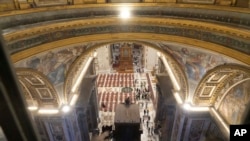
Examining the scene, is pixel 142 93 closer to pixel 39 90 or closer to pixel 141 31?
pixel 39 90

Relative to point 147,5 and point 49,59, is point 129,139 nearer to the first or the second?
point 49,59

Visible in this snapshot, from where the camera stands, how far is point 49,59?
7586mm

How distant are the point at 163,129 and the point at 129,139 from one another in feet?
9.10

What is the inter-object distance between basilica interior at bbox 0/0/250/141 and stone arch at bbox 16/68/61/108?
0.04 meters

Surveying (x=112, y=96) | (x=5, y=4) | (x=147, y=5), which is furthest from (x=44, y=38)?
(x=112, y=96)

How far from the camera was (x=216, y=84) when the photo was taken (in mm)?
8164

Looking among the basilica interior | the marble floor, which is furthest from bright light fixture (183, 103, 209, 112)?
the marble floor

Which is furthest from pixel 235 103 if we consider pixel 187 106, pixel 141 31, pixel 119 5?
pixel 119 5

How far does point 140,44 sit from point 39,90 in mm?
4595

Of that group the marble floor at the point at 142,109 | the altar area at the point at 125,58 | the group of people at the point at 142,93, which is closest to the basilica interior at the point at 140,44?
the marble floor at the point at 142,109

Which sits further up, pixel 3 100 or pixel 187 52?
pixel 187 52

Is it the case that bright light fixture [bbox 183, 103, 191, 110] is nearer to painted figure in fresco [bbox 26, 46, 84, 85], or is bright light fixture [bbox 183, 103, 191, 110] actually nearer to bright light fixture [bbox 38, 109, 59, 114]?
painted figure in fresco [bbox 26, 46, 84, 85]

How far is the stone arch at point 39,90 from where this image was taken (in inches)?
308

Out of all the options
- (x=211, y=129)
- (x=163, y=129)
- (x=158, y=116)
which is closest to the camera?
→ (x=211, y=129)
